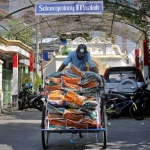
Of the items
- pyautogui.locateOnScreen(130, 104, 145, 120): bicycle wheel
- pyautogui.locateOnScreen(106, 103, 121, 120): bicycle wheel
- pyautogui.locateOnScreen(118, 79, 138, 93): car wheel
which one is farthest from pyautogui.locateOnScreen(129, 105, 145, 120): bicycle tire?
pyautogui.locateOnScreen(118, 79, 138, 93): car wheel

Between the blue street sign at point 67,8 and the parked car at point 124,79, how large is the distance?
7.43 feet

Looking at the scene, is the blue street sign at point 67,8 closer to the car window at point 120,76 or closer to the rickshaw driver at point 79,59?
the car window at point 120,76

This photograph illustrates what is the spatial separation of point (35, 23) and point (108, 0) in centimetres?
618

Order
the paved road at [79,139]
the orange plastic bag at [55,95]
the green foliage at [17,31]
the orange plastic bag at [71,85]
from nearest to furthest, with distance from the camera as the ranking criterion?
the orange plastic bag at [55,95]
the orange plastic bag at [71,85]
the paved road at [79,139]
the green foliage at [17,31]

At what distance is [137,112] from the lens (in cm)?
1071

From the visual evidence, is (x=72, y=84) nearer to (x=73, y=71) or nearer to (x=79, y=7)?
(x=73, y=71)

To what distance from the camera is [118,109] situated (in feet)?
35.4

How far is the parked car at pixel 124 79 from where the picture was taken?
1123 cm

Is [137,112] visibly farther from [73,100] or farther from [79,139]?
[73,100]

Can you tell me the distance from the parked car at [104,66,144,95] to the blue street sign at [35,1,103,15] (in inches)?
89.1

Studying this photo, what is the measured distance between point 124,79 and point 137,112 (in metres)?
1.22

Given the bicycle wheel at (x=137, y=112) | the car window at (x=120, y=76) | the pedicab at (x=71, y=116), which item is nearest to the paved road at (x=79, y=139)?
the pedicab at (x=71, y=116)

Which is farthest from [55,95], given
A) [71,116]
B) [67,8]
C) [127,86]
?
[67,8]

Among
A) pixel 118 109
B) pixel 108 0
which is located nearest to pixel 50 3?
pixel 108 0
